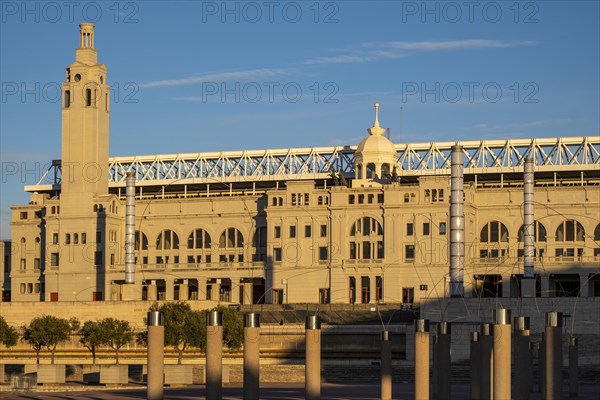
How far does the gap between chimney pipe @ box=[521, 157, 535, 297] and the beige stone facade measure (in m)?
13.3

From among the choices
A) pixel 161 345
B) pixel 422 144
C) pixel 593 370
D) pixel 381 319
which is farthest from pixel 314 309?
pixel 161 345

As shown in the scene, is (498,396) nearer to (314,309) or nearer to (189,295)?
(314,309)

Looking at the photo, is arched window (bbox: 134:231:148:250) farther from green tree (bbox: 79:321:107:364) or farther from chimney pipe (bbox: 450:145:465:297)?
chimney pipe (bbox: 450:145:465:297)

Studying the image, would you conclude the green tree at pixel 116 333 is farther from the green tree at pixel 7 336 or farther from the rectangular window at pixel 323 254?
the rectangular window at pixel 323 254

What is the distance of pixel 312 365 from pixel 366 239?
3870 inches

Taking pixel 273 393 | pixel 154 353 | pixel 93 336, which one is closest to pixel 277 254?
pixel 93 336

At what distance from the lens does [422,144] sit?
559ft

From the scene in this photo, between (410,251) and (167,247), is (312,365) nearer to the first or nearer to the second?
(410,251)

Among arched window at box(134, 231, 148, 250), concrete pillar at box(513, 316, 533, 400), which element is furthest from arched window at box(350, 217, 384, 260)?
concrete pillar at box(513, 316, 533, 400)

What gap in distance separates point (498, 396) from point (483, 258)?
4000 inches

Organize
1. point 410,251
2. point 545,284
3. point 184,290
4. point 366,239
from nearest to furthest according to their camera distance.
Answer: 1. point 545,284
2. point 410,251
3. point 366,239
4. point 184,290

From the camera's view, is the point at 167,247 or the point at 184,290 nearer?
the point at 184,290

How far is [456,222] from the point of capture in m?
134

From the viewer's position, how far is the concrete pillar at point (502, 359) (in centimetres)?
5256
